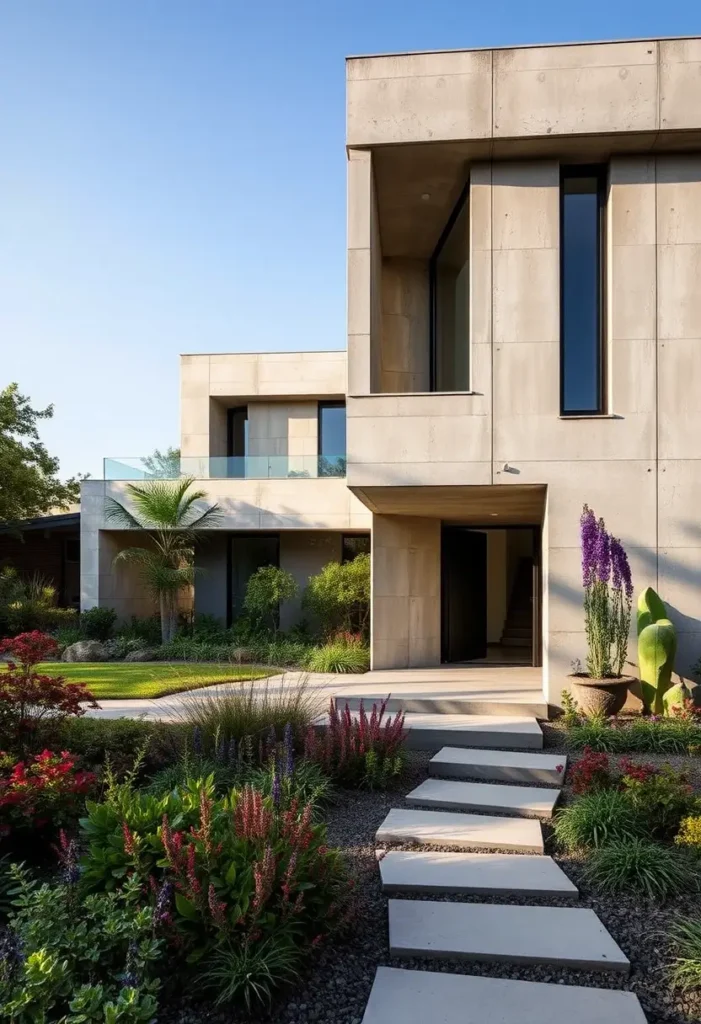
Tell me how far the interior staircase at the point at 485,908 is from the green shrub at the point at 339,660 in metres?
5.48

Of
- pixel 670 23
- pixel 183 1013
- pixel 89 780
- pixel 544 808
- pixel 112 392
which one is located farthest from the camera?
pixel 112 392

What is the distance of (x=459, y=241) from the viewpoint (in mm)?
11016

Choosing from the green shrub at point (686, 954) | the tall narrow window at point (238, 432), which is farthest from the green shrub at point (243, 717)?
the tall narrow window at point (238, 432)

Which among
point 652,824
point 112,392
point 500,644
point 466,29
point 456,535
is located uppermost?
point 466,29

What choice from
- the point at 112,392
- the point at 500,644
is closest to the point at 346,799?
the point at 500,644

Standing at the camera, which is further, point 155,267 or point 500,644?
→ point 500,644

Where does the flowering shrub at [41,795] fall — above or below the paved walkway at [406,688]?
above

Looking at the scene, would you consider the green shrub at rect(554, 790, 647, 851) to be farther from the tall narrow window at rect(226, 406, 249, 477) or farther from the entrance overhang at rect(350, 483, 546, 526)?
the tall narrow window at rect(226, 406, 249, 477)

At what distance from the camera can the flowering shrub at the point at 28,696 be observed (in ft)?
16.9

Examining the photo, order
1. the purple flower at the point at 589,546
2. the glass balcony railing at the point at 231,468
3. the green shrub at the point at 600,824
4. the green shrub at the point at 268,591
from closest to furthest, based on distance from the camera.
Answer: the green shrub at the point at 600,824 → the purple flower at the point at 589,546 → the green shrub at the point at 268,591 → the glass balcony railing at the point at 231,468

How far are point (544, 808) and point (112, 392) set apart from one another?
717 inches

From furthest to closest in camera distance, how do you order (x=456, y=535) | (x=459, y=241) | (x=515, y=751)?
(x=456, y=535) → (x=459, y=241) → (x=515, y=751)

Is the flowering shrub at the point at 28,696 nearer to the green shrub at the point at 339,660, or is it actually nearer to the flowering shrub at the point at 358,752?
the flowering shrub at the point at 358,752

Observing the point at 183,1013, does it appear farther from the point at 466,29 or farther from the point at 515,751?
the point at 466,29
